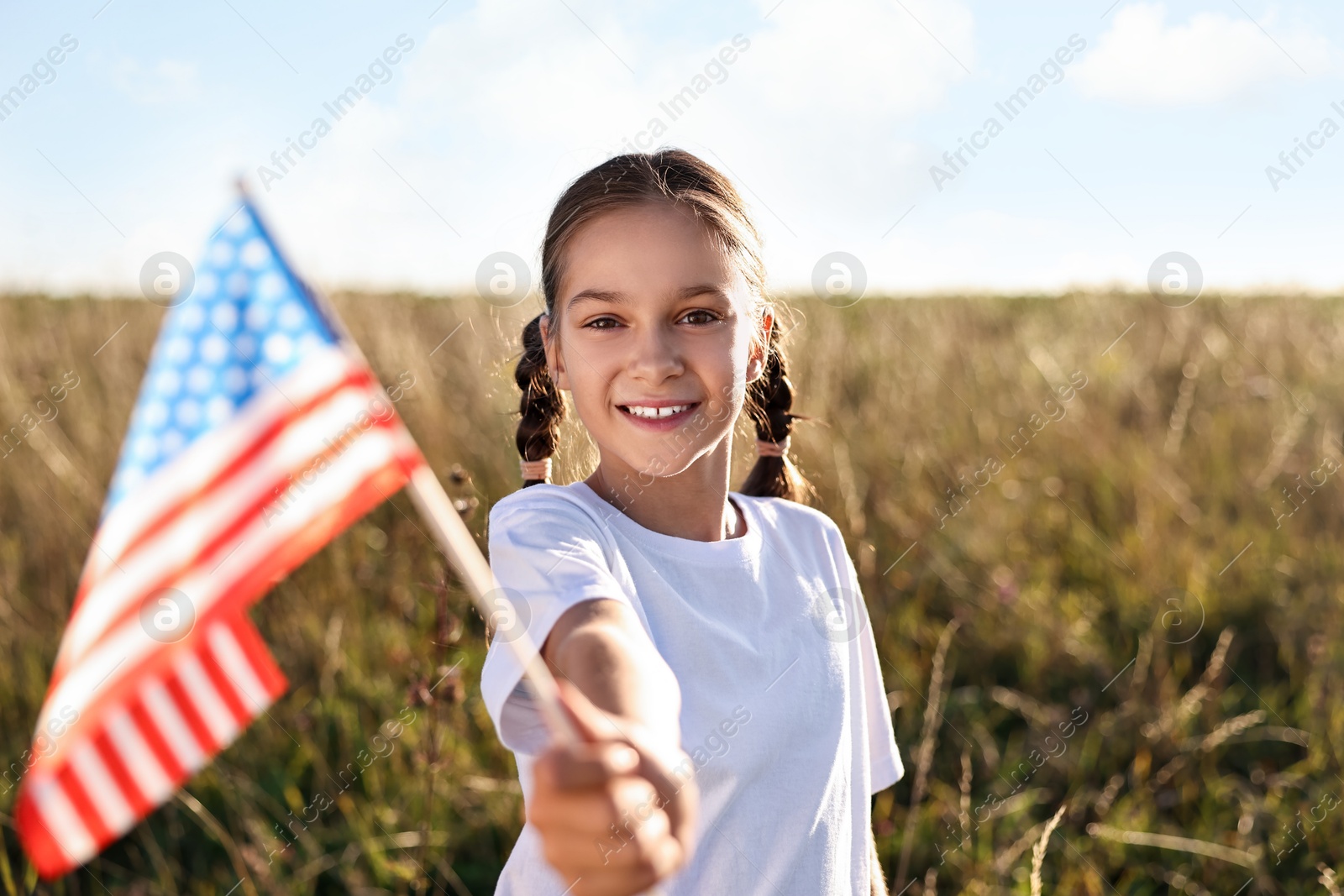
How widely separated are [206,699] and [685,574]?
0.65 meters


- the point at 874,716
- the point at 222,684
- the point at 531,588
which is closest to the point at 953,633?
the point at 874,716

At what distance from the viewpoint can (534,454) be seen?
1.64 metres

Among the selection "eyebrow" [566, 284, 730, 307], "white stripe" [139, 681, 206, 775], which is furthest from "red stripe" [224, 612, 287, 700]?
"eyebrow" [566, 284, 730, 307]

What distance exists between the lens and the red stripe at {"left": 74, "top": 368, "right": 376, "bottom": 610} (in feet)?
3.53

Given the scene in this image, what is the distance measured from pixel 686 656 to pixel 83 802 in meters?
0.76

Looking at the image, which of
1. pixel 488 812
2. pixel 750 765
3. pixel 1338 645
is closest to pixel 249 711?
pixel 750 765

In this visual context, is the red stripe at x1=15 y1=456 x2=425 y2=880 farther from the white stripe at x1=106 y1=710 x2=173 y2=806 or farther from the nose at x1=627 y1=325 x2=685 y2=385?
the nose at x1=627 y1=325 x2=685 y2=385

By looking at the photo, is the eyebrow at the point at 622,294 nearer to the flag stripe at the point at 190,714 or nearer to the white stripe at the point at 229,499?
the white stripe at the point at 229,499

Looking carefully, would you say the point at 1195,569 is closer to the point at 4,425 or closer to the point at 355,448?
the point at 355,448

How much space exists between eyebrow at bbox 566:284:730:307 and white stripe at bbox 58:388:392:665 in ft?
1.25

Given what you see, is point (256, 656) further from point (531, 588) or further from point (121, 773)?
point (531, 588)

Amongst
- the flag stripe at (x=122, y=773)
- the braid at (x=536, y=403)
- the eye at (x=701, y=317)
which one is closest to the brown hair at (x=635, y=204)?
the braid at (x=536, y=403)

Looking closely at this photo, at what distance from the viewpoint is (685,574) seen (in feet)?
4.36

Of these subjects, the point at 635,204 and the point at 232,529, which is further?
the point at 635,204
